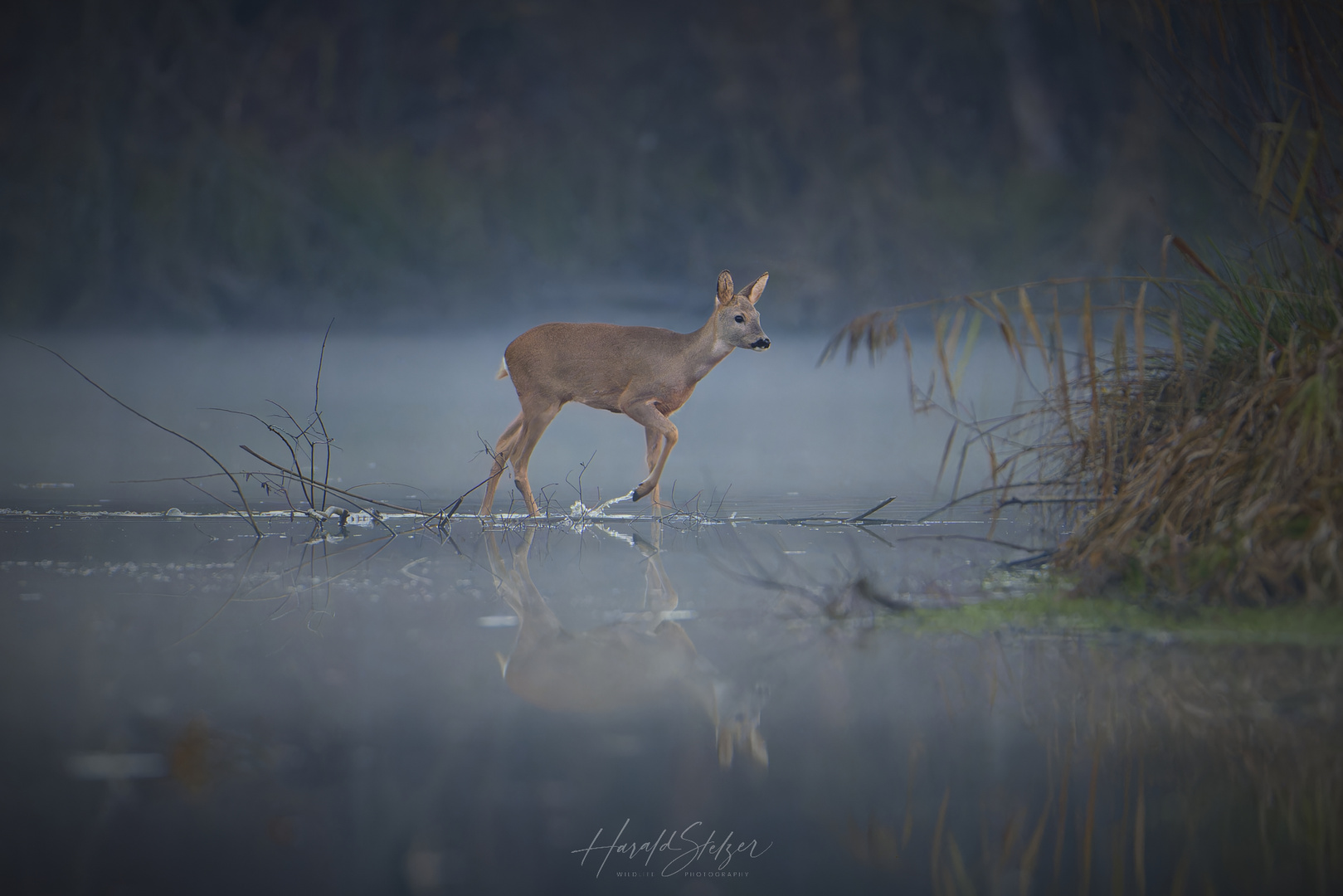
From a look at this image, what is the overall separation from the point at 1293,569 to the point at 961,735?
0.83 metres

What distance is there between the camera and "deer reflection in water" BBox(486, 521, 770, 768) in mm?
1055

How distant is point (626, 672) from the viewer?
1271 mm

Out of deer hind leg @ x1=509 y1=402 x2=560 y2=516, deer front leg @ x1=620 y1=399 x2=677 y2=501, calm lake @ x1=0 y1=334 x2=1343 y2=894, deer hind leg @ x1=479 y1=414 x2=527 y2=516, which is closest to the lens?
calm lake @ x1=0 y1=334 x2=1343 y2=894

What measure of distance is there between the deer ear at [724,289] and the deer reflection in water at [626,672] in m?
3.22

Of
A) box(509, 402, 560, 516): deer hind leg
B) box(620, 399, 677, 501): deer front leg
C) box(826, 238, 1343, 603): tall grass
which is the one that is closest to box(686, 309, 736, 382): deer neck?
box(620, 399, 677, 501): deer front leg

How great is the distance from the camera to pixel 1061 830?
0.74 metres

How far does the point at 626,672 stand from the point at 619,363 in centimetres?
362

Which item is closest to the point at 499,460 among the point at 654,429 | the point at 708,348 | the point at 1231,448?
the point at 654,429

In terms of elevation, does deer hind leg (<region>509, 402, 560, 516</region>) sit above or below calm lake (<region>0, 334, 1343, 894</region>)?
above

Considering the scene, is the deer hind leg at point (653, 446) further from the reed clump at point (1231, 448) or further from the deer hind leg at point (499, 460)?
the reed clump at point (1231, 448)

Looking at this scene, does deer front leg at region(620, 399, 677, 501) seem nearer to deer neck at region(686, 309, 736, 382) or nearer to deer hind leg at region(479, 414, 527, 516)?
deer neck at region(686, 309, 736, 382)

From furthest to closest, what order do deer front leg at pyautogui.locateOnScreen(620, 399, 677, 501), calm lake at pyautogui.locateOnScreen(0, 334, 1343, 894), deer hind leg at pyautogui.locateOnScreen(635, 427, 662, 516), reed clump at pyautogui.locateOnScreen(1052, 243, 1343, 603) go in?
1. deer hind leg at pyautogui.locateOnScreen(635, 427, 662, 516)
2. deer front leg at pyautogui.locateOnScreen(620, 399, 677, 501)
3. reed clump at pyautogui.locateOnScreen(1052, 243, 1343, 603)
4. calm lake at pyautogui.locateOnScreen(0, 334, 1343, 894)

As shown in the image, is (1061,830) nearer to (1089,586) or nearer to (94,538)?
(1089,586)

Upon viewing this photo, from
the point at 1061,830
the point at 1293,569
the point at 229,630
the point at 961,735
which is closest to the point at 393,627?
the point at 229,630
